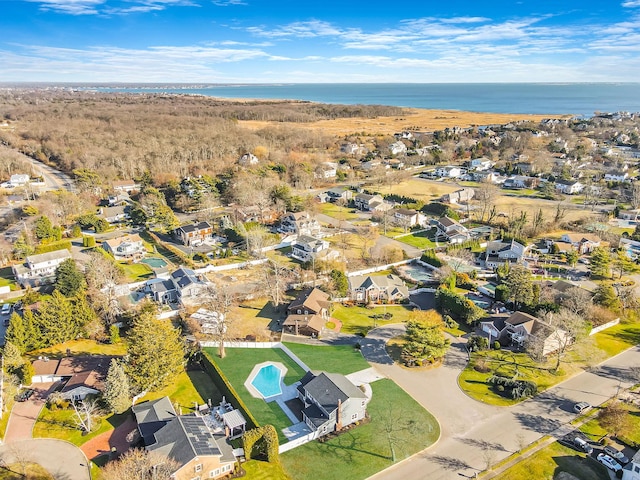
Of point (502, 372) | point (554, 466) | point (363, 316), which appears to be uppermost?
point (502, 372)

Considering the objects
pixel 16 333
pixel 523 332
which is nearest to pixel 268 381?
pixel 16 333

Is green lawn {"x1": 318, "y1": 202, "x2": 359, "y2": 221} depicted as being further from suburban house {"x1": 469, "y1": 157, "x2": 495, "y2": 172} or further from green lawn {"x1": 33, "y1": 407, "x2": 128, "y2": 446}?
green lawn {"x1": 33, "y1": 407, "x2": 128, "y2": 446}

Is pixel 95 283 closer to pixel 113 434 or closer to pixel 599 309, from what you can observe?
pixel 113 434

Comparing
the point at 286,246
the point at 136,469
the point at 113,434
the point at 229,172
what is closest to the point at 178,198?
the point at 229,172

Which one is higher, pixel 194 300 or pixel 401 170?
pixel 401 170

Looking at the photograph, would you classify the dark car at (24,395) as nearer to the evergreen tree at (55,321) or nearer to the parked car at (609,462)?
the evergreen tree at (55,321)

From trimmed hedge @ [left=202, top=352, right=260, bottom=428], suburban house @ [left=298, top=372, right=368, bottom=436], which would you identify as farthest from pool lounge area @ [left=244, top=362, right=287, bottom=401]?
suburban house @ [left=298, top=372, right=368, bottom=436]

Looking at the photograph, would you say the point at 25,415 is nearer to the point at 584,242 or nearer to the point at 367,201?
the point at 367,201
